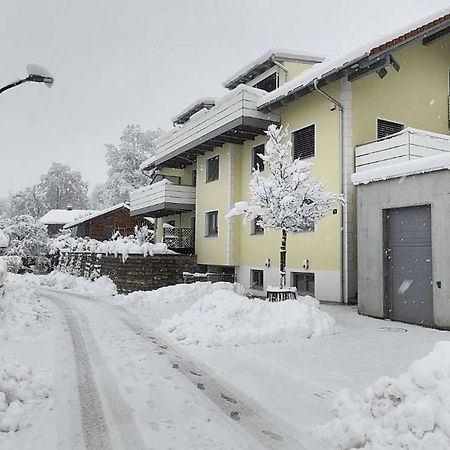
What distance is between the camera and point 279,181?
38.6 ft

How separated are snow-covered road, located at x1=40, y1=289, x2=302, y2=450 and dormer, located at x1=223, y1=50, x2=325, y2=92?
14.6 metres

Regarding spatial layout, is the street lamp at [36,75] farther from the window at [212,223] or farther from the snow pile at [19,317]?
the window at [212,223]

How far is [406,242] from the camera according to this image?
10.7m

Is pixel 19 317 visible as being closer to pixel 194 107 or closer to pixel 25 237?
pixel 194 107

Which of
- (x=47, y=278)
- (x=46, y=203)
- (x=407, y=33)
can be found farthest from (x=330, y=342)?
(x=46, y=203)

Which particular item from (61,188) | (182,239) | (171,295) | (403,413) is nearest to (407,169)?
(403,413)

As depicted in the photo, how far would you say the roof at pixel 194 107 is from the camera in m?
24.6

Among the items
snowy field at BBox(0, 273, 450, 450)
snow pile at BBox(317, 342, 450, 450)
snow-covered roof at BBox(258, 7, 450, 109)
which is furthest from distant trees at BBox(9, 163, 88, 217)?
snow pile at BBox(317, 342, 450, 450)

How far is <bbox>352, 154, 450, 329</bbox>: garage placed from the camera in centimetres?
972

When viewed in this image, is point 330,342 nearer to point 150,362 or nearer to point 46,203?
point 150,362

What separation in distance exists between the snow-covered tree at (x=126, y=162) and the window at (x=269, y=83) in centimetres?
3117

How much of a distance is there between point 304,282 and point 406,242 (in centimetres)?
543

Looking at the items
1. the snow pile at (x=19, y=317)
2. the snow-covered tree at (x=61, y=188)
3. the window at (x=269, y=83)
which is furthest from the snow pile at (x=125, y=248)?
the snow-covered tree at (x=61, y=188)

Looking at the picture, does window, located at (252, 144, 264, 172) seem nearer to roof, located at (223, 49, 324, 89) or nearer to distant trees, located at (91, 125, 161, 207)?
roof, located at (223, 49, 324, 89)
